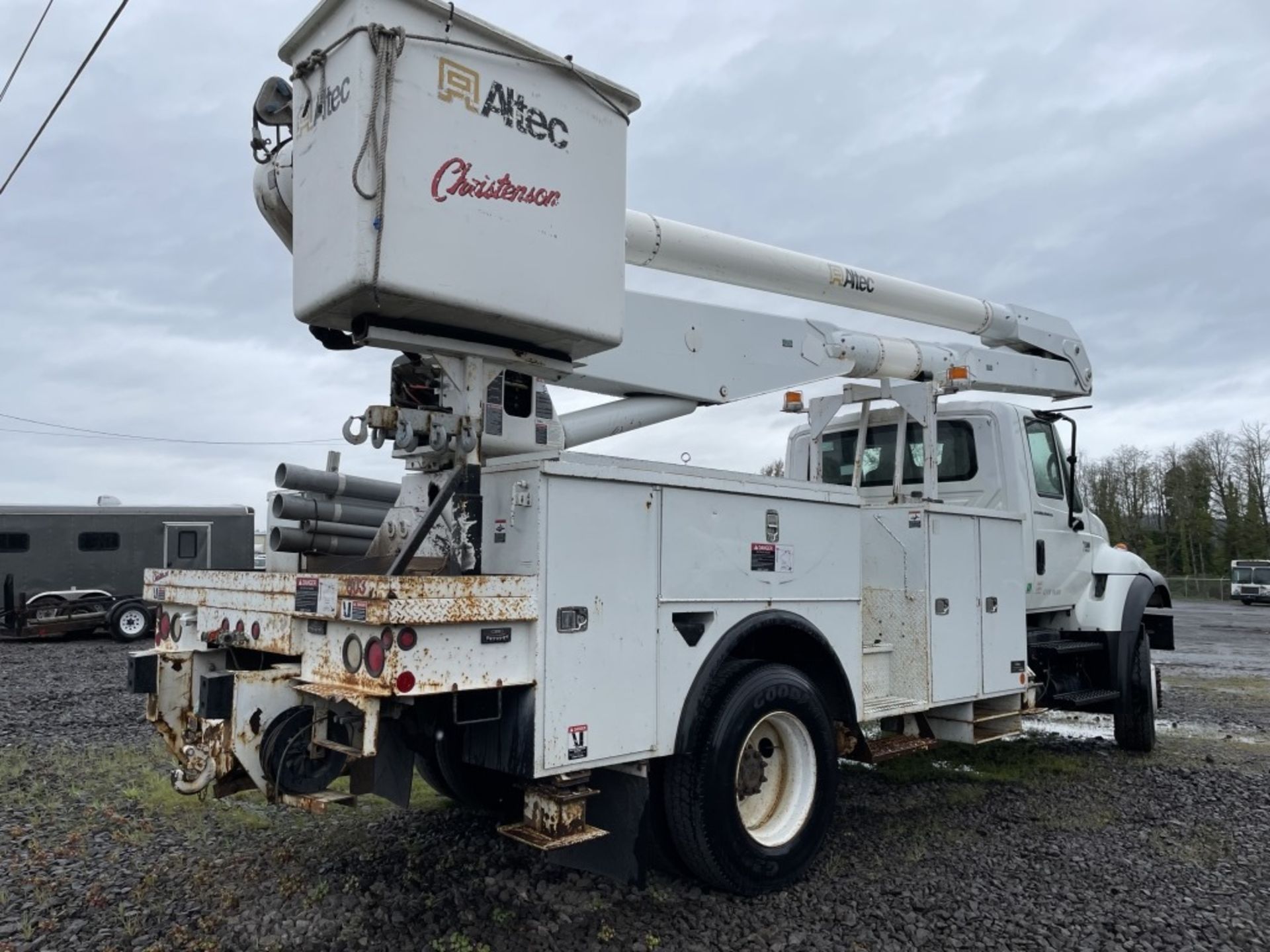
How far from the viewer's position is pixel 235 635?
4.36 meters

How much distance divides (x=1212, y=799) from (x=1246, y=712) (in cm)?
489

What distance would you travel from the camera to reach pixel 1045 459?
24.4ft

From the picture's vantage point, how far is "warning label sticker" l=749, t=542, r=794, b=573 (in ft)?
15.0

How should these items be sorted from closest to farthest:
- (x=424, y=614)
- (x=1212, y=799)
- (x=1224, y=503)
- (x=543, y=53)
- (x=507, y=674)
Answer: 1. (x=424, y=614)
2. (x=507, y=674)
3. (x=543, y=53)
4. (x=1212, y=799)
5. (x=1224, y=503)

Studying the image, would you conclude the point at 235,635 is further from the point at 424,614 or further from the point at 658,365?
the point at 658,365

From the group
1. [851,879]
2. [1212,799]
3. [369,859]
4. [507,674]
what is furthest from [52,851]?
[1212,799]

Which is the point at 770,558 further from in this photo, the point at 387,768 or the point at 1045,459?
the point at 1045,459

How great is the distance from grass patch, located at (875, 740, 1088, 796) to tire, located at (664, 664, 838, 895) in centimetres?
232

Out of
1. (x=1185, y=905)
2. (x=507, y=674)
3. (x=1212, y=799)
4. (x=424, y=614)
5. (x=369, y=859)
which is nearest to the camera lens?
(x=424, y=614)

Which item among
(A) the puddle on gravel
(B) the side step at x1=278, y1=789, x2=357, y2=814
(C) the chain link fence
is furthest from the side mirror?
(C) the chain link fence

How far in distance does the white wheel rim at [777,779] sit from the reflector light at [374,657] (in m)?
1.92

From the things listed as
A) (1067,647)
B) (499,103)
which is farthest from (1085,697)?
(499,103)

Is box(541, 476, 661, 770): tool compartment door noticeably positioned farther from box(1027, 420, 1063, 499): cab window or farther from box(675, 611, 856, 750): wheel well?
box(1027, 420, 1063, 499): cab window

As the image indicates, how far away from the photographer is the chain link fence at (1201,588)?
49875mm
